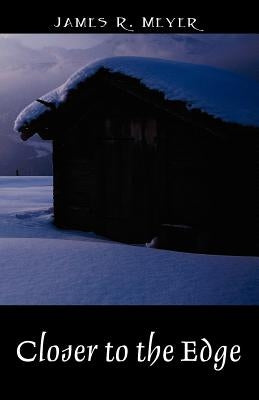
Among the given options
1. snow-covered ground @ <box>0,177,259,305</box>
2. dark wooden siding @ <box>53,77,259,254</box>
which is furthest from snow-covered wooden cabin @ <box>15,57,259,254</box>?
snow-covered ground @ <box>0,177,259,305</box>

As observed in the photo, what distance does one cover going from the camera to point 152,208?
27.1 ft

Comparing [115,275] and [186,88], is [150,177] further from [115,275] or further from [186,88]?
[115,275]

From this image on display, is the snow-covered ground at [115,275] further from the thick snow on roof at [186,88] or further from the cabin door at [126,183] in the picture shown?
the cabin door at [126,183]

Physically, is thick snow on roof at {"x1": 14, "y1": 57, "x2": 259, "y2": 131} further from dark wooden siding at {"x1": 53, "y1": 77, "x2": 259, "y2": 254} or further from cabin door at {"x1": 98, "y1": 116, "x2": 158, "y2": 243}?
cabin door at {"x1": 98, "y1": 116, "x2": 158, "y2": 243}

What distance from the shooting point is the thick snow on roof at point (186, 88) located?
6.72 metres

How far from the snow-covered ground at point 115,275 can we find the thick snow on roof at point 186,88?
3379mm

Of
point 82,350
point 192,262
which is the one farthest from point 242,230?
point 82,350

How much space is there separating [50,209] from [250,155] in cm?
597

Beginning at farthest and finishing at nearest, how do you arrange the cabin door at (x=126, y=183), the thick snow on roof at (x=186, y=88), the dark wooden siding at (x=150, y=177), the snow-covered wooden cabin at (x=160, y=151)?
the cabin door at (x=126, y=183), the dark wooden siding at (x=150, y=177), the snow-covered wooden cabin at (x=160, y=151), the thick snow on roof at (x=186, y=88)

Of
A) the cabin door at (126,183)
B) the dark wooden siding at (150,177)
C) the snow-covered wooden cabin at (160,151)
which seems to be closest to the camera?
the snow-covered wooden cabin at (160,151)

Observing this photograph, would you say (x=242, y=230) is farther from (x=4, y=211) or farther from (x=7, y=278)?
(x=4, y=211)

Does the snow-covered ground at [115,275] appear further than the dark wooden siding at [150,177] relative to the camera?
No

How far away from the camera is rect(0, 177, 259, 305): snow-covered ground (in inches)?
112

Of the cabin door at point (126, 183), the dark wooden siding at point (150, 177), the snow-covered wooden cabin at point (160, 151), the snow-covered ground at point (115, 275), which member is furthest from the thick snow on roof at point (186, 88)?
the snow-covered ground at point (115, 275)
